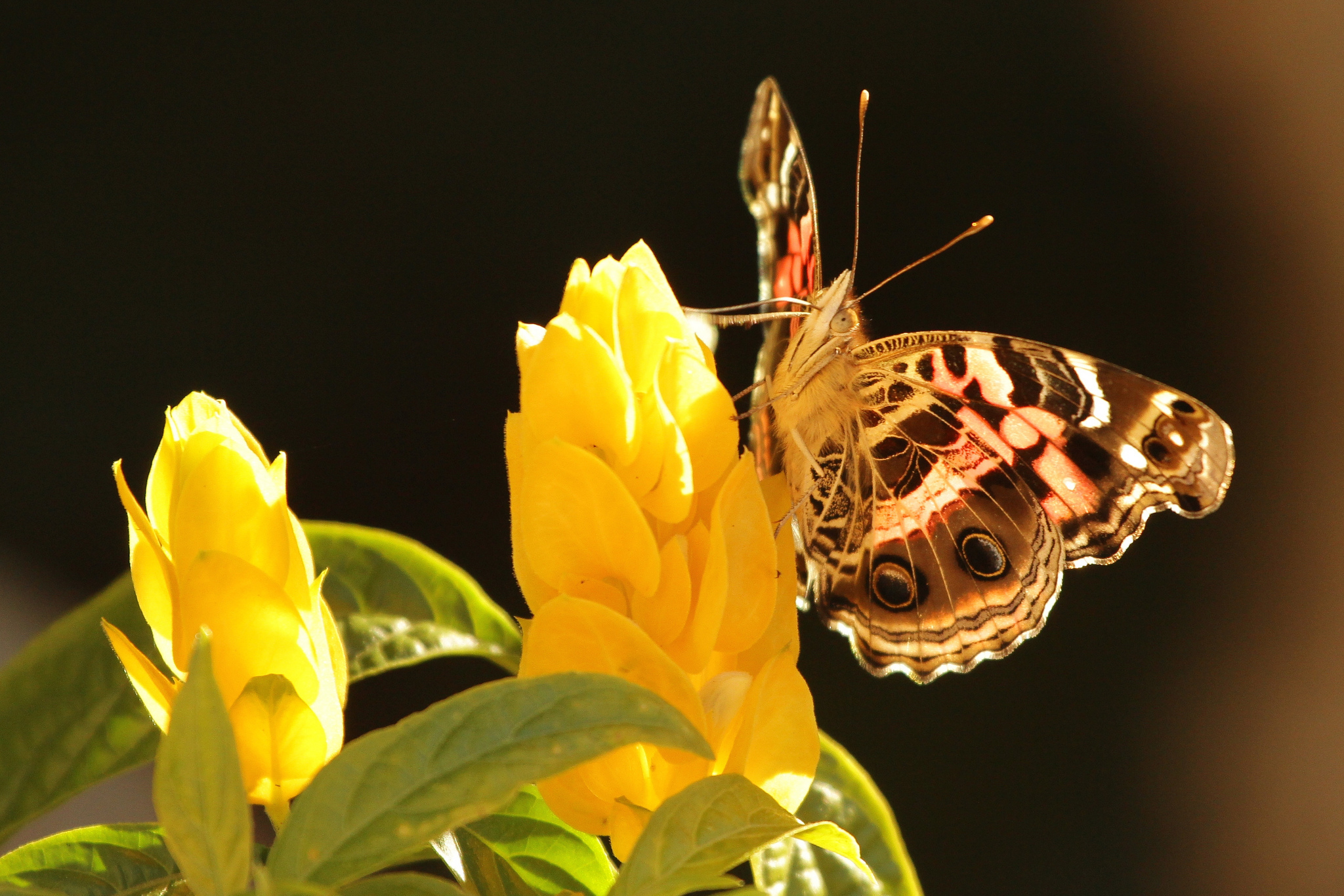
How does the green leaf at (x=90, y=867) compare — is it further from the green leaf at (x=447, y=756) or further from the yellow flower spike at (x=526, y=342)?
the yellow flower spike at (x=526, y=342)

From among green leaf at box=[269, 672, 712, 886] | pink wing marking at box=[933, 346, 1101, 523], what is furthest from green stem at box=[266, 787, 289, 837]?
pink wing marking at box=[933, 346, 1101, 523]

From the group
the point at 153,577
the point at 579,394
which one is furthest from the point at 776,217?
the point at 153,577

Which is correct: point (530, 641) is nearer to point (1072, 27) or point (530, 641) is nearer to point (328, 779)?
point (328, 779)

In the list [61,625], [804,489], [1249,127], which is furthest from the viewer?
[1249,127]

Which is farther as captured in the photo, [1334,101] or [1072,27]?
[1334,101]

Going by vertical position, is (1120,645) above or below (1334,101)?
below

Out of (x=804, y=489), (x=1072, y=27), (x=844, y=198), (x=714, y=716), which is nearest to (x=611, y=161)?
(x=844, y=198)

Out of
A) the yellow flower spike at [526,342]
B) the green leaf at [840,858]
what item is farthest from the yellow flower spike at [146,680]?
the green leaf at [840,858]
